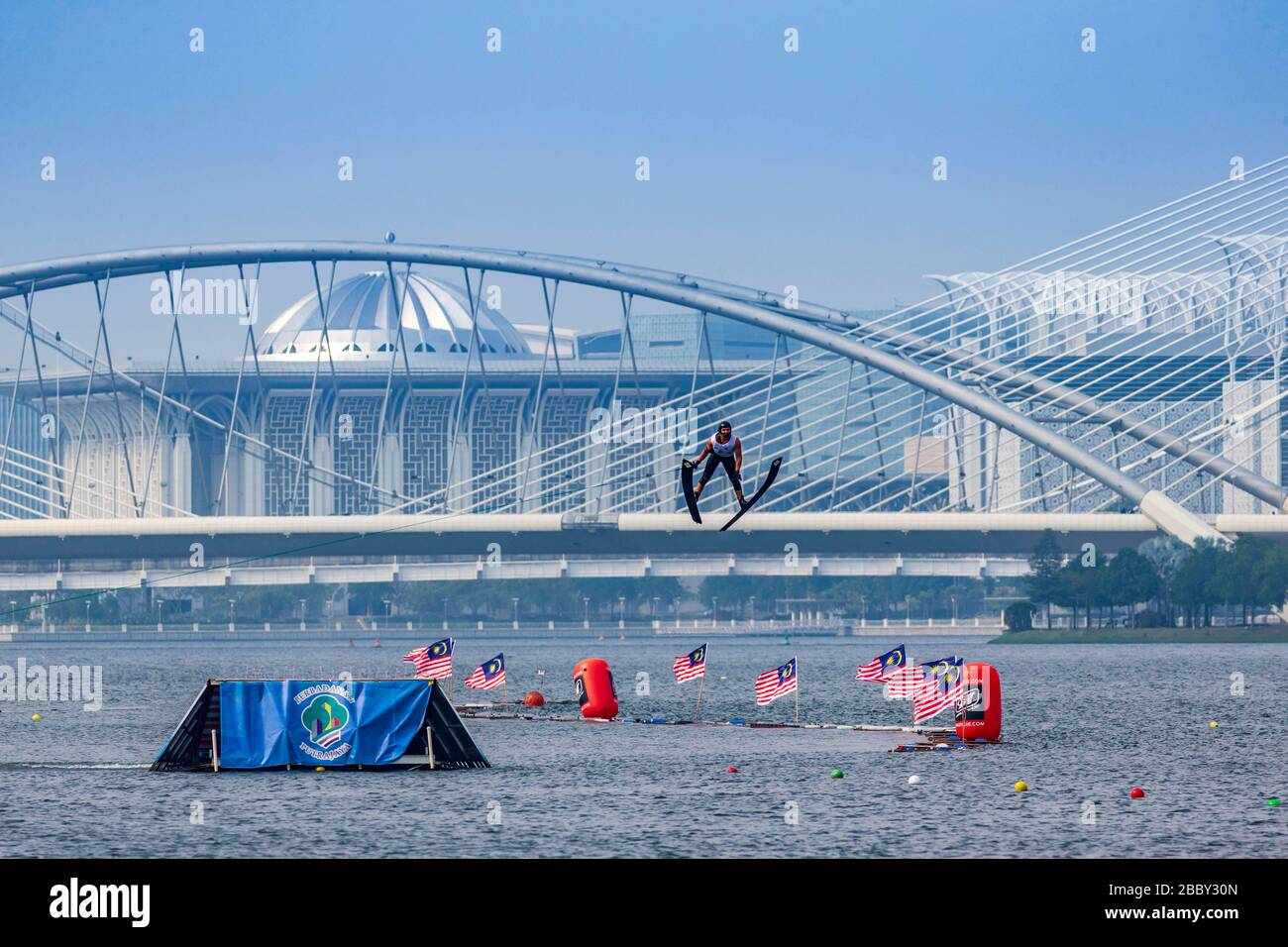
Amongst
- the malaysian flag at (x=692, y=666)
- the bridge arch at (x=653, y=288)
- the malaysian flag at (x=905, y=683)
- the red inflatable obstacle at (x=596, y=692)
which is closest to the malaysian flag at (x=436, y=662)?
the red inflatable obstacle at (x=596, y=692)

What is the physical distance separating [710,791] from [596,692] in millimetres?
21883

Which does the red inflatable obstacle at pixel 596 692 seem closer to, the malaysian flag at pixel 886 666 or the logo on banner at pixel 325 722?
the malaysian flag at pixel 886 666

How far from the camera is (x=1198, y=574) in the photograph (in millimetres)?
130000

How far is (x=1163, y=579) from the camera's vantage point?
→ 478 feet

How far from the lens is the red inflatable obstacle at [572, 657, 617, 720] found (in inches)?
2731

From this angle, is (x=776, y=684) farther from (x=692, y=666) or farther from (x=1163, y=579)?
(x=1163, y=579)

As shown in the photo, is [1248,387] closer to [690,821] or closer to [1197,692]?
[1197,692]
